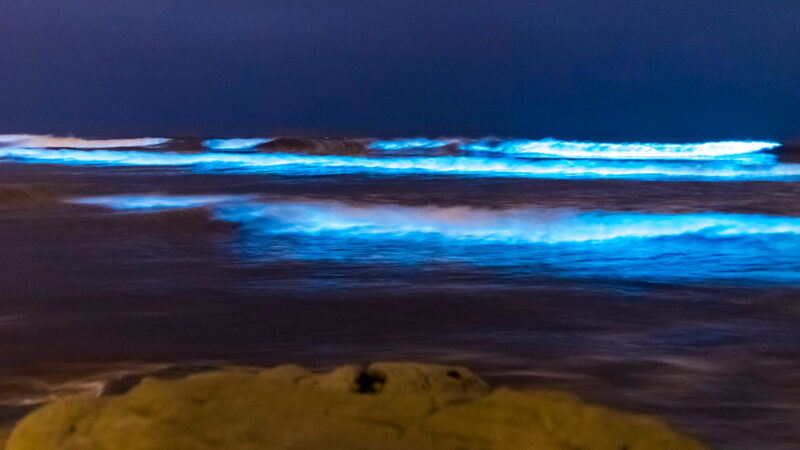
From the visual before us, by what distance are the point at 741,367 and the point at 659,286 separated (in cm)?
142

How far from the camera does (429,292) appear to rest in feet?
13.4

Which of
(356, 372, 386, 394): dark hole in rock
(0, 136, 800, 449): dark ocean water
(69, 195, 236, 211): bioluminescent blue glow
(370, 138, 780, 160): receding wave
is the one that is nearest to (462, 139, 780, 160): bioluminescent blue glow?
(370, 138, 780, 160): receding wave

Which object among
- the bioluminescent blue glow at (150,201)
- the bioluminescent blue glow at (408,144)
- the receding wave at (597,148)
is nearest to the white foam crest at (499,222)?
the bioluminescent blue glow at (150,201)

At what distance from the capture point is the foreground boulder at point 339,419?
6.49 feet

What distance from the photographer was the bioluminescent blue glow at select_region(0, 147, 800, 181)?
13.7m

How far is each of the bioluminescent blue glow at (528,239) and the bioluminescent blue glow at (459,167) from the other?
586cm

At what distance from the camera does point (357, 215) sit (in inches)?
287

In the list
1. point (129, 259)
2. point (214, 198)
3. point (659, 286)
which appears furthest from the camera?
point (214, 198)

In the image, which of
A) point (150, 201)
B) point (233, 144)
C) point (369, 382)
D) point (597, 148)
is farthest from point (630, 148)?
point (369, 382)

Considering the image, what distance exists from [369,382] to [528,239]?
3757 mm

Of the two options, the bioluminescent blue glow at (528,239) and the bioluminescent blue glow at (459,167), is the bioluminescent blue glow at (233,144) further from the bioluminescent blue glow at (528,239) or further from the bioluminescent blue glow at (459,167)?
the bioluminescent blue glow at (528,239)

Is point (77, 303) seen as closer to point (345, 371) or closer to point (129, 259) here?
point (129, 259)

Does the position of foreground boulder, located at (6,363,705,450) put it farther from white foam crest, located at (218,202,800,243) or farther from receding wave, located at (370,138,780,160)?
receding wave, located at (370,138,780,160)

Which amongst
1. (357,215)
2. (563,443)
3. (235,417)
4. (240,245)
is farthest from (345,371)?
(357,215)
